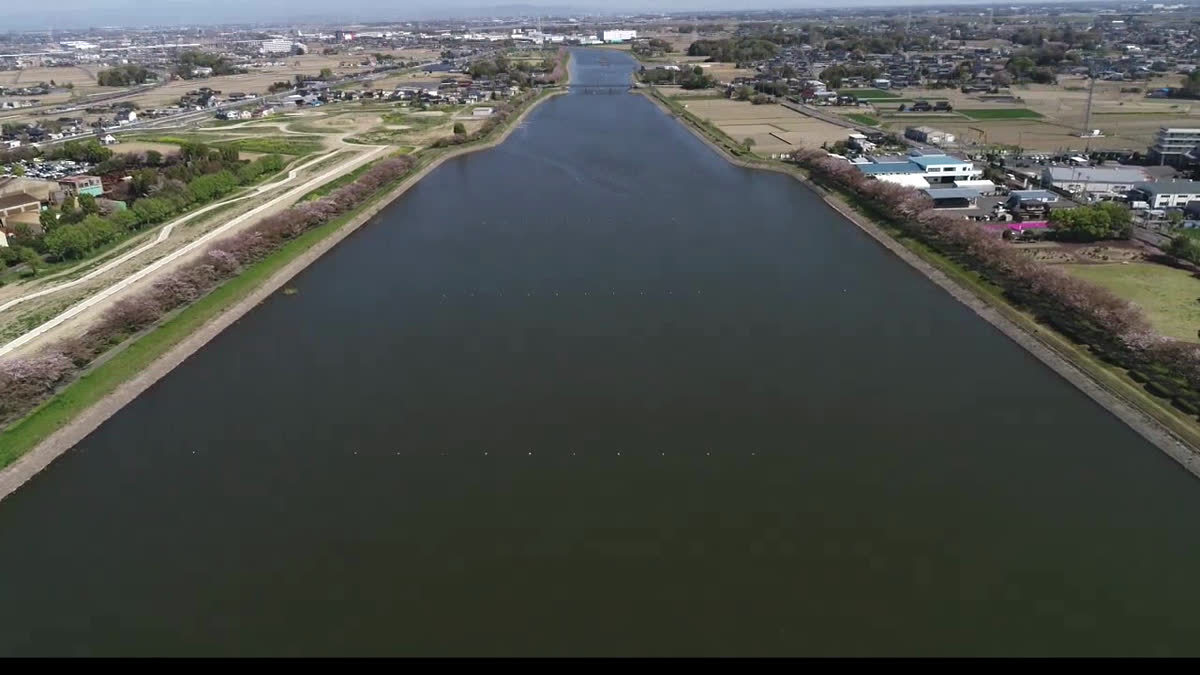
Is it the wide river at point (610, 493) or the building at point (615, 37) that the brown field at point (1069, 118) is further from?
the building at point (615, 37)

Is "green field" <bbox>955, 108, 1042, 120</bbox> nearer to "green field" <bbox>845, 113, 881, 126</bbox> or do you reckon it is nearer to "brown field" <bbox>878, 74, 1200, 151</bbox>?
"brown field" <bbox>878, 74, 1200, 151</bbox>

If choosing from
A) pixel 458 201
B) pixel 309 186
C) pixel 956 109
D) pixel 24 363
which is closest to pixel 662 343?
pixel 24 363

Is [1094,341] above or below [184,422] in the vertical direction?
above

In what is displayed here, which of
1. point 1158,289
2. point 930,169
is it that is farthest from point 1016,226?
point 930,169

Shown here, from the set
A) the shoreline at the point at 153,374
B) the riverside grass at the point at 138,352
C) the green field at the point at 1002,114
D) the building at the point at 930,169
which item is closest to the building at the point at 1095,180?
the building at the point at 930,169

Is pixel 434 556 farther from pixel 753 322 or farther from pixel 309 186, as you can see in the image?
pixel 309 186

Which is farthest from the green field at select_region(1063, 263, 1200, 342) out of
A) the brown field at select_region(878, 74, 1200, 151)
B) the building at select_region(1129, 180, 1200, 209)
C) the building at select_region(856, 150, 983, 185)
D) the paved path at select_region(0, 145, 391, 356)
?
the paved path at select_region(0, 145, 391, 356)

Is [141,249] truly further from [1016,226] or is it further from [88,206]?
[1016,226]
